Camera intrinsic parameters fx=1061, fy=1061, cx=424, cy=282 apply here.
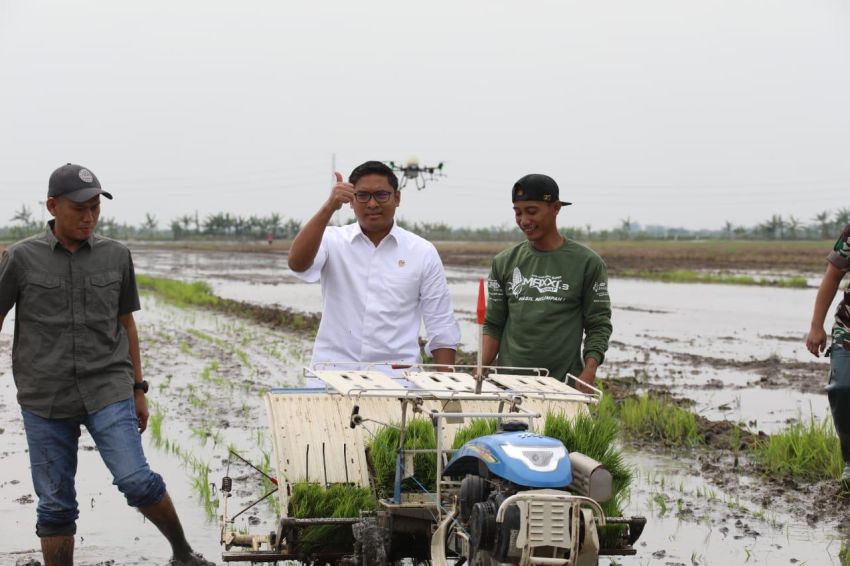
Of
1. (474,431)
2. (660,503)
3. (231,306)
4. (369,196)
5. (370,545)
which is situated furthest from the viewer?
(231,306)

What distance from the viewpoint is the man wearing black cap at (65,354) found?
4352 mm

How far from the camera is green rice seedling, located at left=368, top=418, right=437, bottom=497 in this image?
4.15m

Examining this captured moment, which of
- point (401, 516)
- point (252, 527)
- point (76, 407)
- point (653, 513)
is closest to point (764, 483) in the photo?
point (653, 513)

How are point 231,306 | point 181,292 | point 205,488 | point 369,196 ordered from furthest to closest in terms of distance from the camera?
point 181,292, point 231,306, point 205,488, point 369,196

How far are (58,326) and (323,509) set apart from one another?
4.46 ft

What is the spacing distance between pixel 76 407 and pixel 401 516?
1498 millimetres

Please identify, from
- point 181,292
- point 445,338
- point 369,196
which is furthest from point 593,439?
point 181,292

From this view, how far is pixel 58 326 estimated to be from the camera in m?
4.39

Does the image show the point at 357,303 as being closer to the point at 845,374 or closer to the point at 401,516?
the point at 401,516

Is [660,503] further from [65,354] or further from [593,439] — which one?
[65,354]

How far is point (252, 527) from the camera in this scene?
5.87 metres

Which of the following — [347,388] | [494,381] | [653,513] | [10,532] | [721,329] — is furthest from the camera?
[721,329]

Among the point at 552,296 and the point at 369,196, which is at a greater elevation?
the point at 369,196

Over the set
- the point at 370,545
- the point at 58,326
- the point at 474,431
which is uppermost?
the point at 58,326
